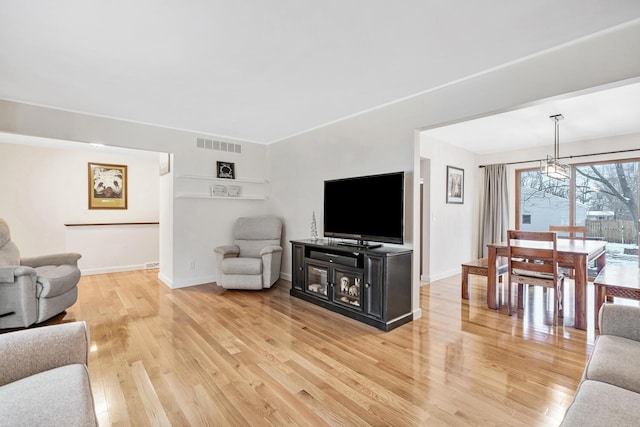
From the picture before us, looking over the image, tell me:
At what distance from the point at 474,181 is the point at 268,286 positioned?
15.0 ft

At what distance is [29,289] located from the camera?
2822 millimetres

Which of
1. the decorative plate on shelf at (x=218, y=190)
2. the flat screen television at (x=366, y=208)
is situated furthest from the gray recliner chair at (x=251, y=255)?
the flat screen television at (x=366, y=208)

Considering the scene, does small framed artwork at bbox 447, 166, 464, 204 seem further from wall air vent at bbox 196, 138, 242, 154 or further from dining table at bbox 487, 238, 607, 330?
wall air vent at bbox 196, 138, 242, 154

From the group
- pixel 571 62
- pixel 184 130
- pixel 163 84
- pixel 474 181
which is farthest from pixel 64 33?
pixel 474 181

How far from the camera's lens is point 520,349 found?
250 centimetres

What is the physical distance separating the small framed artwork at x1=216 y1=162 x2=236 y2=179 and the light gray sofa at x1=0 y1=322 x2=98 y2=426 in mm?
3535

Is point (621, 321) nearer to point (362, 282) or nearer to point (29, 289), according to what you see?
point (362, 282)

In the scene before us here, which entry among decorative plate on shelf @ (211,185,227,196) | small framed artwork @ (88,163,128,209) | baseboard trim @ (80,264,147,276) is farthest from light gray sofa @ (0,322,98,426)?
small framed artwork @ (88,163,128,209)

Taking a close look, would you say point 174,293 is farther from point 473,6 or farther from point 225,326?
point 473,6

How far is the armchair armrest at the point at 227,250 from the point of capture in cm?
428

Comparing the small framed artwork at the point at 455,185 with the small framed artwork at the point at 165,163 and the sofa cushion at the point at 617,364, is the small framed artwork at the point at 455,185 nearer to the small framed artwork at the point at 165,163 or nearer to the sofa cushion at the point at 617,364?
the sofa cushion at the point at 617,364

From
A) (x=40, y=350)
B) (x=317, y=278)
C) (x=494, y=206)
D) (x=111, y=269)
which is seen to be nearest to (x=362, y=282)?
(x=317, y=278)

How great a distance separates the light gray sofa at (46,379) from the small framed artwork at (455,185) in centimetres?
519

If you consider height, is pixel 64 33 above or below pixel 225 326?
above
